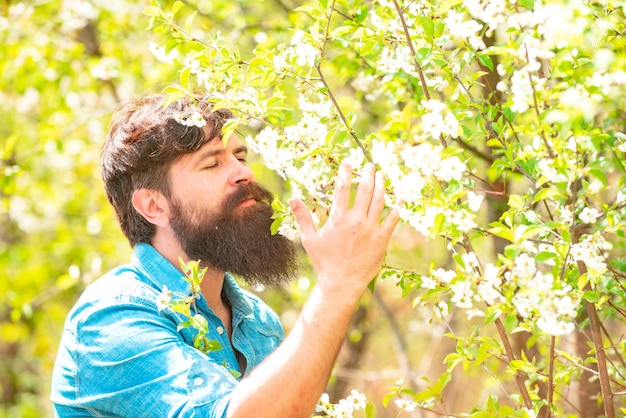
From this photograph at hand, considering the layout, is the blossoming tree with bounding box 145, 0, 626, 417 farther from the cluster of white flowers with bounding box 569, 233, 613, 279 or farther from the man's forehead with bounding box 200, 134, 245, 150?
the man's forehead with bounding box 200, 134, 245, 150

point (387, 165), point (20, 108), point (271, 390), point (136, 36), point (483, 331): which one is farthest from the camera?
point (20, 108)

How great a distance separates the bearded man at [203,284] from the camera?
2.00 meters

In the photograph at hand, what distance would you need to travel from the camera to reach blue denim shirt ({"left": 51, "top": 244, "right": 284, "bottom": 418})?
2119mm

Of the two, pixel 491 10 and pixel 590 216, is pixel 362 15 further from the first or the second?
pixel 590 216

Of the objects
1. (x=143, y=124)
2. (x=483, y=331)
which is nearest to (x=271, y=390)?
(x=143, y=124)

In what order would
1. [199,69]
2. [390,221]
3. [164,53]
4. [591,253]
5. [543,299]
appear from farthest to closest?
[164,53] < [199,69] < [390,221] < [591,253] < [543,299]

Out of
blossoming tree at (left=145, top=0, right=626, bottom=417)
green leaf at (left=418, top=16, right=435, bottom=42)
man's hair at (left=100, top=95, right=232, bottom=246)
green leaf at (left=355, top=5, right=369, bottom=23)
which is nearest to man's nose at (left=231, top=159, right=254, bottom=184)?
man's hair at (left=100, top=95, right=232, bottom=246)

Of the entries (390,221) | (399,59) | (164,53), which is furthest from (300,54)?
(164,53)

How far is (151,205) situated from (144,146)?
21 centimetres

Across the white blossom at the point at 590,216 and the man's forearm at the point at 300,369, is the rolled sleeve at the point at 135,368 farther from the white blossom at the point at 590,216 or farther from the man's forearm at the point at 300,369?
the white blossom at the point at 590,216

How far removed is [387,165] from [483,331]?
231 inches

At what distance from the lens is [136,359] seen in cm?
221

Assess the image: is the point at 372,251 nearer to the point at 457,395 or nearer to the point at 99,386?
the point at 99,386

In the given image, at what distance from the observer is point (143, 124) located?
3.02 metres
